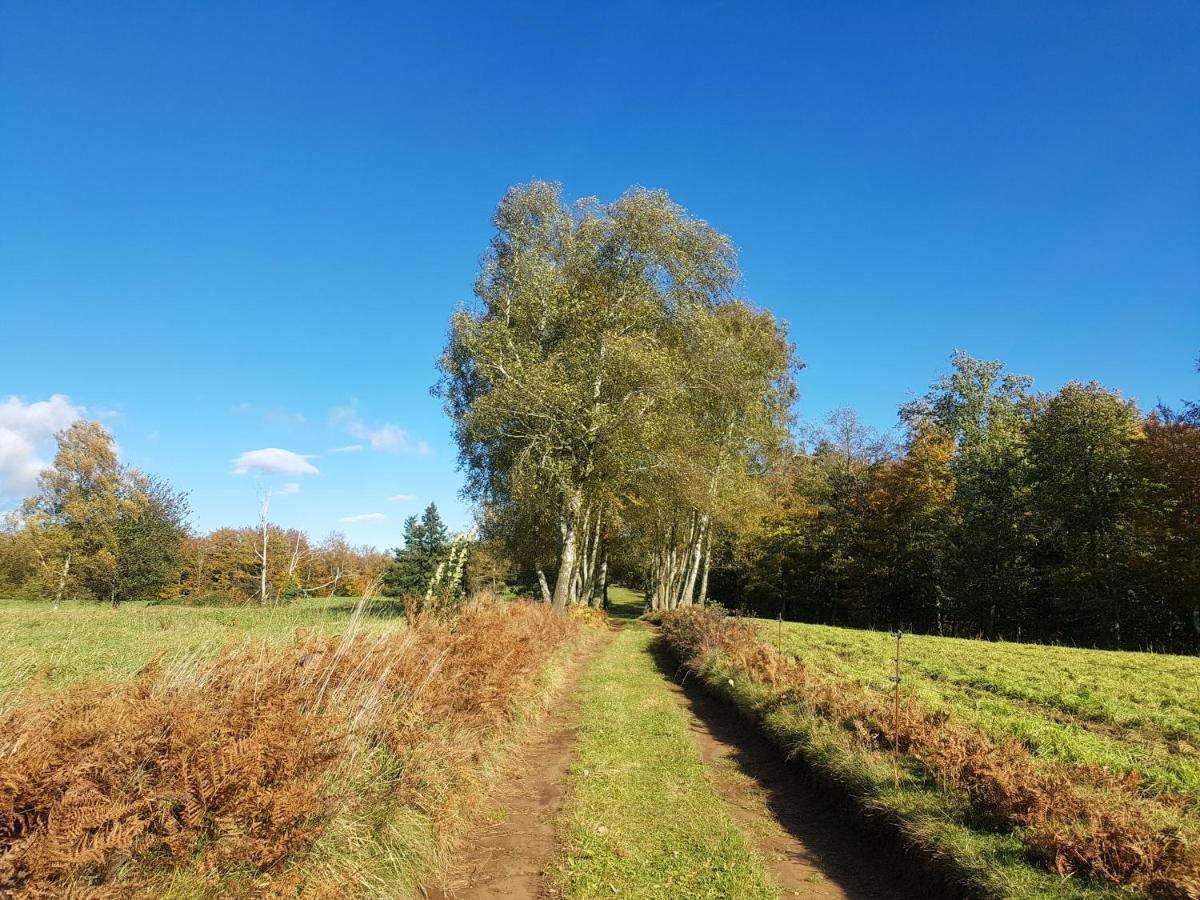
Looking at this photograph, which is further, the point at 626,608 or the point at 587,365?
the point at 626,608

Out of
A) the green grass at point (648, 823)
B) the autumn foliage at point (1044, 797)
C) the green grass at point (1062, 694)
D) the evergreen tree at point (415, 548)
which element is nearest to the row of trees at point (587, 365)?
the green grass at point (1062, 694)

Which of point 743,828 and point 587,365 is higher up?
point 587,365

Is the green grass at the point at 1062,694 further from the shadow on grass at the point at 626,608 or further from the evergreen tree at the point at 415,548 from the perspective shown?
the evergreen tree at the point at 415,548

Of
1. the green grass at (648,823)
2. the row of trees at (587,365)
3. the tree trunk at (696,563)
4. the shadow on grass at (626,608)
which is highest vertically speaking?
the row of trees at (587,365)

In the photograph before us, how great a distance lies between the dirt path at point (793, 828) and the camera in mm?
5387

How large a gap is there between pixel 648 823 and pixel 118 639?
7.24m

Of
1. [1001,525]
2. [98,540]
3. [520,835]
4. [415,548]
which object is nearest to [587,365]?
[520,835]

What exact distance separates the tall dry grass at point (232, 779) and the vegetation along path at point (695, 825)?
1448mm

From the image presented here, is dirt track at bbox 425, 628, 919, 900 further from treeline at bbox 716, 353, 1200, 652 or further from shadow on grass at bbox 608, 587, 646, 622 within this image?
shadow on grass at bbox 608, 587, 646, 622

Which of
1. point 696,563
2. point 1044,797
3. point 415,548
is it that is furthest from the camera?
point 415,548

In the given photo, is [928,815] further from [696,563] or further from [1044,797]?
[696,563]

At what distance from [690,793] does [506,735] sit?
8.54ft

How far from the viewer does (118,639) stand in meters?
8.16

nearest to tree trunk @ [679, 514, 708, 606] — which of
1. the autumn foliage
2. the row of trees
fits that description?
the row of trees
